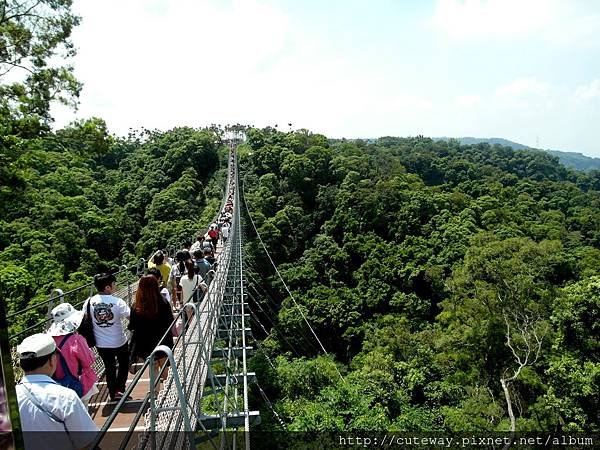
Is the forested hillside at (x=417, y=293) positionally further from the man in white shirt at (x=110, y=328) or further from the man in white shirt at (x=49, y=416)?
the man in white shirt at (x=49, y=416)

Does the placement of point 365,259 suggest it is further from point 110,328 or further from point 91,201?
point 110,328

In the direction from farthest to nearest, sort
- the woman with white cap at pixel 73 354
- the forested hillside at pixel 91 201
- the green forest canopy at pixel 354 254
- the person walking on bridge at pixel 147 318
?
the green forest canopy at pixel 354 254, the forested hillside at pixel 91 201, the person walking on bridge at pixel 147 318, the woman with white cap at pixel 73 354

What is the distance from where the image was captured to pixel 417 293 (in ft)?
66.5

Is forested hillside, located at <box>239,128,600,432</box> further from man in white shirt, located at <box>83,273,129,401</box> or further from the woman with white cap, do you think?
the woman with white cap

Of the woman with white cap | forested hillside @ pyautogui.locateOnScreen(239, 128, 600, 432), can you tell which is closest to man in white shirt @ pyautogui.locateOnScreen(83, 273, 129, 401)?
the woman with white cap

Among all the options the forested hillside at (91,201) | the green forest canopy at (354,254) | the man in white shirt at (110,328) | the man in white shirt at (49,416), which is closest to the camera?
the man in white shirt at (49,416)

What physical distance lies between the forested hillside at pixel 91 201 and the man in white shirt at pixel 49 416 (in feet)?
1.69

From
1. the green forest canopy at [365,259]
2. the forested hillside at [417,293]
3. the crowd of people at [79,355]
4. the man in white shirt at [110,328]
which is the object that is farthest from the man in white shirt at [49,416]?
the forested hillside at [417,293]

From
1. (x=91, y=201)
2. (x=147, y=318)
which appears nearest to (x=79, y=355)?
(x=147, y=318)

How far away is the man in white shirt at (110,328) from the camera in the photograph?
2.35m

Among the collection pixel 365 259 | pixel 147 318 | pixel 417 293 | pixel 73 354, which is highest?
pixel 73 354

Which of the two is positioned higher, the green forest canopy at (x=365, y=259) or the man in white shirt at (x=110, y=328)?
the man in white shirt at (x=110, y=328)

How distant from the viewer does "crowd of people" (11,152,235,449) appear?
122cm

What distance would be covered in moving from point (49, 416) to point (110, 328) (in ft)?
3.97
